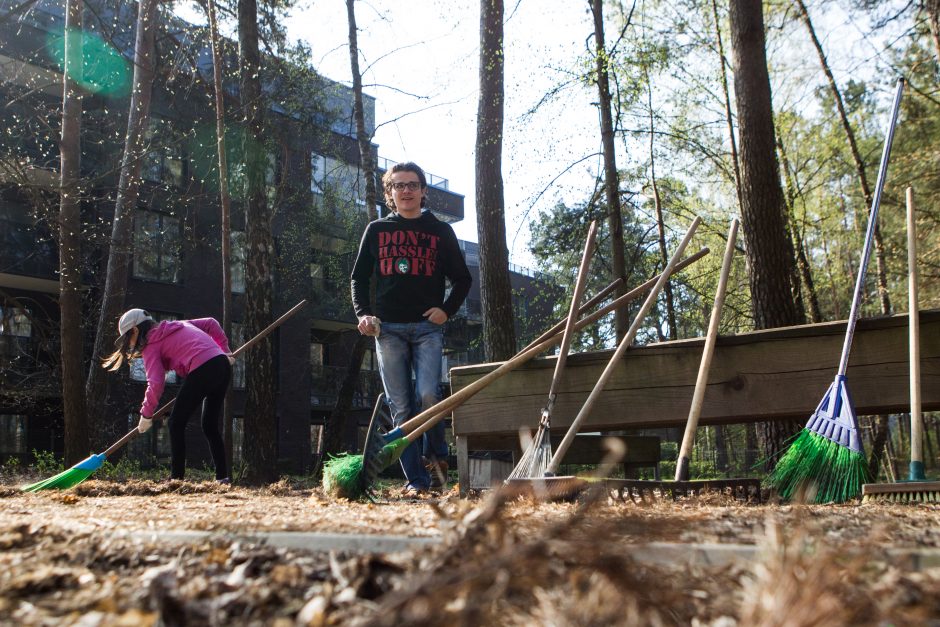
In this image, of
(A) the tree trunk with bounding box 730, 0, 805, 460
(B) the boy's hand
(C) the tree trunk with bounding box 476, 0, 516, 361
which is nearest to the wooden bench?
(B) the boy's hand

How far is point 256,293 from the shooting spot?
9.98 m

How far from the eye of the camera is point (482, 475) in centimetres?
793

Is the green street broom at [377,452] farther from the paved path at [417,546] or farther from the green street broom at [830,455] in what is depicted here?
the paved path at [417,546]

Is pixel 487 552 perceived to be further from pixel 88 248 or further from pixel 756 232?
pixel 88 248

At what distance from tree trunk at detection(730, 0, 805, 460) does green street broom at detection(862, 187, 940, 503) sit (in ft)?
5.34

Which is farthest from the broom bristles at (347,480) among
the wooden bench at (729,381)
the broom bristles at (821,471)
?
the broom bristles at (821,471)

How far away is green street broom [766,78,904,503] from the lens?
3.73 meters

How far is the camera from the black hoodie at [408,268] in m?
5.11

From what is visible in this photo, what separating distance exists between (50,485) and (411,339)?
2.86m

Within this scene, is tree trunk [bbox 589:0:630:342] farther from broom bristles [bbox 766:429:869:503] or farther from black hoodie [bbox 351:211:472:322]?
broom bristles [bbox 766:429:869:503]

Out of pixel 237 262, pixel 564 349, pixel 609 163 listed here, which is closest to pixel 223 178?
pixel 609 163

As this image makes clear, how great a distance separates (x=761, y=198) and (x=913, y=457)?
297 cm

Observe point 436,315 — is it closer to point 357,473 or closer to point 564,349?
point 564,349

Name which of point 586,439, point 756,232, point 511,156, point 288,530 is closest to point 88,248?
point 511,156
